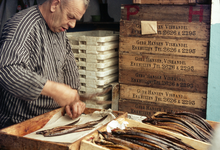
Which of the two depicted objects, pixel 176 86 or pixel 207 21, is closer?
pixel 207 21

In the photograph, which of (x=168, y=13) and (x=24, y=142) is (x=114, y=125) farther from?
(x=168, y=13)

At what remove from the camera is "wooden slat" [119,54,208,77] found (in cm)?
307

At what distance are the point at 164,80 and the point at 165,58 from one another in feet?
0.98

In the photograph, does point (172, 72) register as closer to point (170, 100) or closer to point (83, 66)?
point (170, 100)

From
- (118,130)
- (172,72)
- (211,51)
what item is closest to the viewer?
(118,130)

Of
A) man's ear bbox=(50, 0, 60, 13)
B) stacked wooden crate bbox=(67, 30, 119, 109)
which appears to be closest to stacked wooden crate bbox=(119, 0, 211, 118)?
stacked wooden crate bbox=(67, 30, 119, 109)

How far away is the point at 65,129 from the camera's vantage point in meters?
1.73

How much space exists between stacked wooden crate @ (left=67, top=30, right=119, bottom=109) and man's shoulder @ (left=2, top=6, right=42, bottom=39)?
4.66 feet

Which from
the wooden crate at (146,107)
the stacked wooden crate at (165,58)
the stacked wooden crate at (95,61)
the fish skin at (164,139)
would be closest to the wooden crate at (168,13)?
the stacked wooden crate at (165,58)

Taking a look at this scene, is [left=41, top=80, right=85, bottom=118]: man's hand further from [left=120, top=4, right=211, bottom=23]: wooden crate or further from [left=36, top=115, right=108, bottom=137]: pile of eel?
[left=120, top=4, right=211, bottom=23]: wooden crate

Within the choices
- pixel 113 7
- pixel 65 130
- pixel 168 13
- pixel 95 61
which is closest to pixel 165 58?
pixel 168 13

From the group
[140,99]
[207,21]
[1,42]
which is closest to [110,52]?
[140,99]

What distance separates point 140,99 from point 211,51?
1135mm

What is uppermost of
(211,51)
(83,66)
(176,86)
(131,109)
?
(211,51)
